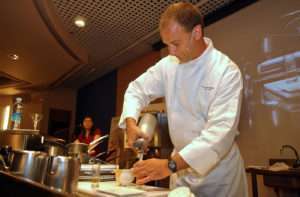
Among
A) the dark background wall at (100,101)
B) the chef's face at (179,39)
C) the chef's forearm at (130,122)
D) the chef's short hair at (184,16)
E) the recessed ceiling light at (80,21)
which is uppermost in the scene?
the recessed ceiling light at (80,21)

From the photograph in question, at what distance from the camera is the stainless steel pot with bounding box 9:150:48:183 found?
0.86 metres

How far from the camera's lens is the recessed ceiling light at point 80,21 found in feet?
11.7

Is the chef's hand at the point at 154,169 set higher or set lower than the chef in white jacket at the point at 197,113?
lower

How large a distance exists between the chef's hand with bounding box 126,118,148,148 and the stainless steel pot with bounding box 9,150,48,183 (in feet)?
1.09

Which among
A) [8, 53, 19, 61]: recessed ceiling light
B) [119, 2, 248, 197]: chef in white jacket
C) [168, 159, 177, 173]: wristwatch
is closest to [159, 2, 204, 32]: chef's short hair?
[119, 2, 248, 197]: chef in white jacket

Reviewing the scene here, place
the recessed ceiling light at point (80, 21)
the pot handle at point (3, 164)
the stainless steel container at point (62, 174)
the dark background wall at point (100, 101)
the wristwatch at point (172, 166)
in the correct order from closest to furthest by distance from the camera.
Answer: the stainless steel container at point (62, 174), the wristwatch at point (172, 166), the pot handle at point (3, 164), the recessed ceiling light at point (80, 21), the dark background wall at point (100, 101)

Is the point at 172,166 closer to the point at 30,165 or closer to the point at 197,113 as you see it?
the point at 197,113

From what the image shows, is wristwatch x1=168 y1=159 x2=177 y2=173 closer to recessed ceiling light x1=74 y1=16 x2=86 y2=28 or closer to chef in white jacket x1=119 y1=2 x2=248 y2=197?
chef in white jacket x1=119 y1=2 x2=248 y2=197

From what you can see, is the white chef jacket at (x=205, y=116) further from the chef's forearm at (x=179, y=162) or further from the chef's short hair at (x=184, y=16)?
the chef's short hair at (x=184, y=16)

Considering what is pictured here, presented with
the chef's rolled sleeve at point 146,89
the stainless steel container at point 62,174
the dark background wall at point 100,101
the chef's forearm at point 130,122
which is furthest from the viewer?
the dark background wall at point 100,101

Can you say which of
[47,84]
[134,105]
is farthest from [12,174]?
[47,84]

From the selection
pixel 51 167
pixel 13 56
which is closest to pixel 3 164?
pixel 51 167

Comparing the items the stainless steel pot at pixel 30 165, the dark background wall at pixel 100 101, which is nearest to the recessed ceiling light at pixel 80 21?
the dark background wall at pixel 100 101

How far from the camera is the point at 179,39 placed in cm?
110
